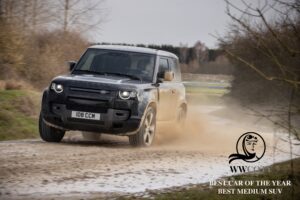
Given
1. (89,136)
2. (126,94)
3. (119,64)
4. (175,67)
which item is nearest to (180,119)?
(175,67)

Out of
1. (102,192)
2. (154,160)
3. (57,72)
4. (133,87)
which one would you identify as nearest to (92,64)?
(133,87)

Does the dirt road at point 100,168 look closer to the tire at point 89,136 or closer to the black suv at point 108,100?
the black suv at point 108,100

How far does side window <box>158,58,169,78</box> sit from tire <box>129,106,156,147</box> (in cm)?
105

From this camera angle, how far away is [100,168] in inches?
360

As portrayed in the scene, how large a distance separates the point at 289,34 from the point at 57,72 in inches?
885

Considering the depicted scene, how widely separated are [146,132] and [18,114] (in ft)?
19.7

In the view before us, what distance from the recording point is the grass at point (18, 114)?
612 inches

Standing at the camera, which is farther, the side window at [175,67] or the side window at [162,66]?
the side window at [175,67]

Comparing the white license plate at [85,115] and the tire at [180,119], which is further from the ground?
the white license plate at [85,115]

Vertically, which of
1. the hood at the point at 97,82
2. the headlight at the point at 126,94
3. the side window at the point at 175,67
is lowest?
the headlight at the point at 126,94

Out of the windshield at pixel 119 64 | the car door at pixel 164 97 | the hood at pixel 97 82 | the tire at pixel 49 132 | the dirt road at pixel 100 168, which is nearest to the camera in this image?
the dirt road at pixel 100 168

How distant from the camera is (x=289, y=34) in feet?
22.7

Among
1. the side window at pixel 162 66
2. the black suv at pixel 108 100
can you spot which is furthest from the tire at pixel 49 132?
the side window at pixel 162 66

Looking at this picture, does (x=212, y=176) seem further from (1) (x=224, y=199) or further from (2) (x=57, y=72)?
(2) (x=57, y=72)
